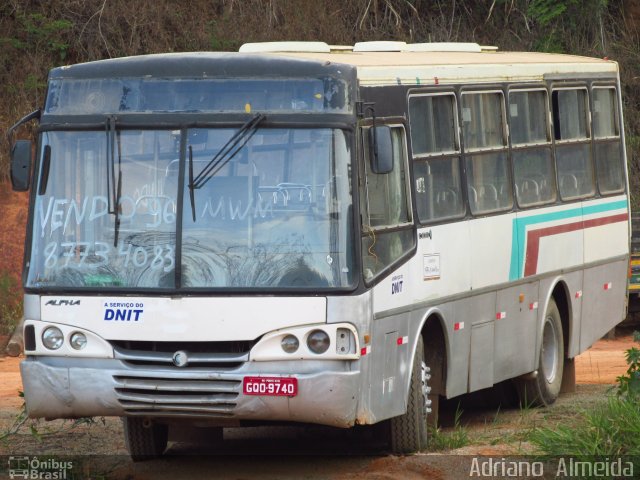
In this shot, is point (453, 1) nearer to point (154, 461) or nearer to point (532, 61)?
point (532, 61)

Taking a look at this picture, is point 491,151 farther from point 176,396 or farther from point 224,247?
point 176,396

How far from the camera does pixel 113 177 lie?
8703 mm

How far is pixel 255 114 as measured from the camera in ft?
28.2

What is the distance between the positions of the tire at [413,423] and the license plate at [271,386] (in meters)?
1.48

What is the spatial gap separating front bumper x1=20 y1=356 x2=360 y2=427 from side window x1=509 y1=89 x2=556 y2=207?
13.0 feet

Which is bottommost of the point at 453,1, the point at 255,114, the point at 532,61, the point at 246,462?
the point at 246,462

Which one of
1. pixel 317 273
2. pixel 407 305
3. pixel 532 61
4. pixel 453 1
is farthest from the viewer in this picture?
pixel 453 1

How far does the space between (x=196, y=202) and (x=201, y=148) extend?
34 centimetres

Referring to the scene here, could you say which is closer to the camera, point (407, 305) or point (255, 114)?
point (255, 114)

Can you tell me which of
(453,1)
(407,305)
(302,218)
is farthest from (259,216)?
(453,1)

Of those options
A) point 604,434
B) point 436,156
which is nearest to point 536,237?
point 436,156

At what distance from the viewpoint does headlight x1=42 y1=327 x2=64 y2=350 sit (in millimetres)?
8664

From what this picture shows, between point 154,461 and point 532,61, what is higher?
point 532,61

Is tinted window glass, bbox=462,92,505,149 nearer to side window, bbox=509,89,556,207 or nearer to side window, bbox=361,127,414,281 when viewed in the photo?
side window, bbox=509,89,556,207
